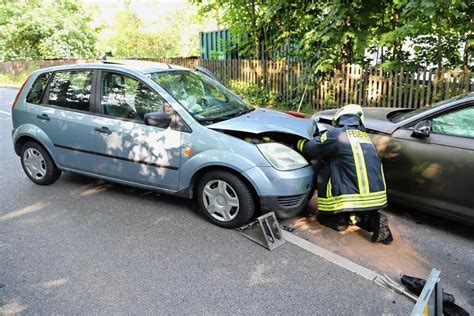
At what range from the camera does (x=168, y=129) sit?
428 centimetres

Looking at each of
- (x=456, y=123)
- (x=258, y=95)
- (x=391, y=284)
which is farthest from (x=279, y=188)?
(x=258, y=95)

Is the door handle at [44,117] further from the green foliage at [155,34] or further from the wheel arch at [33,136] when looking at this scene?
the green foliage at [155,34]

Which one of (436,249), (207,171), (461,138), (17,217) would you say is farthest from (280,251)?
(17,217)

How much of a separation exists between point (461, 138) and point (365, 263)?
1564mm

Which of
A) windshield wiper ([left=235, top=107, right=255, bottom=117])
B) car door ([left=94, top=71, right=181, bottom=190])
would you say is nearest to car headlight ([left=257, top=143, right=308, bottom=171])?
windshield wiper ([left=235, top=107, right=255, bottom=117])

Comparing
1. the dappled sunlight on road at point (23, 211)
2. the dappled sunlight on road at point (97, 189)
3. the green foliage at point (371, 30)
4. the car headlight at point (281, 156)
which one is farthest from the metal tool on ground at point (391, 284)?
the green foliage at point (371, 30)

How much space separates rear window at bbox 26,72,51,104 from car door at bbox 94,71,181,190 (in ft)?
3.35

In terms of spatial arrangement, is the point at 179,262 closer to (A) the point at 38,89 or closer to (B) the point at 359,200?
(B) the point at 359,200

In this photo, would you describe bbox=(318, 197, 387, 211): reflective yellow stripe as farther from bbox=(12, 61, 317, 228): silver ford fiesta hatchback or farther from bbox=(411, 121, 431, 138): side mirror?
bbox=(411, 121, 431, 138): side mirror

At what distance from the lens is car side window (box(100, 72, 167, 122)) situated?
4457 mm

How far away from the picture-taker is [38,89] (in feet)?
17.3

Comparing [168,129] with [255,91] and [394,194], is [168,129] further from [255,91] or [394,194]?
[255,91]

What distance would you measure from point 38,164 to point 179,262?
297cm

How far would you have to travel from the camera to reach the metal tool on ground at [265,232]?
3.85m
